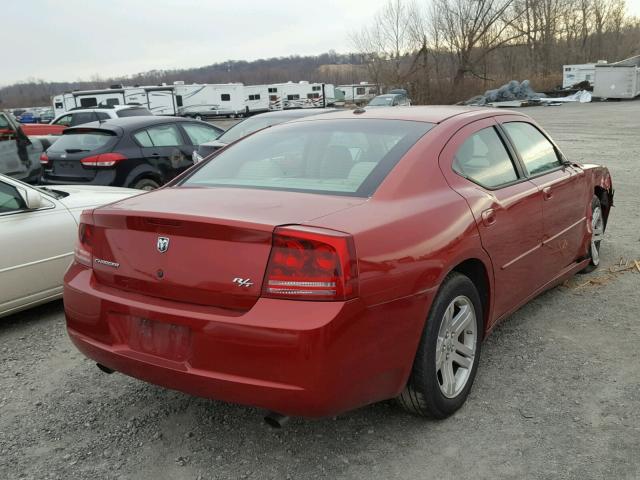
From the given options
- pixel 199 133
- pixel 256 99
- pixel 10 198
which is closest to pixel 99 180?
pixel 199 133

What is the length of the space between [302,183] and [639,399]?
6.93 ft

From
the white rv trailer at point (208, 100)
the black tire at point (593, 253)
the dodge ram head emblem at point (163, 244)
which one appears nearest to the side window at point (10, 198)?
the dodge ram head emblem at point (163, 244)

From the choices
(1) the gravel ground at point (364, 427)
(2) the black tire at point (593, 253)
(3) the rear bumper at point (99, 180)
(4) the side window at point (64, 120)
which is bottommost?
(1) the gravel ground at point (364, 427)

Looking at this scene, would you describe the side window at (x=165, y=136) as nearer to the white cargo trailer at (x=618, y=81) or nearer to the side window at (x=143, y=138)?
the side window at (x=143, y=138)

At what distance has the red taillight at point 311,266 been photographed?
2326mm

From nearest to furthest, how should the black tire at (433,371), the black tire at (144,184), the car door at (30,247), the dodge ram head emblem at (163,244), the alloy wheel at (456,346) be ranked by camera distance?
the dodge ram head emblem at (163,244)
the black tire at (433,371)
the alloy wheel at (456,346)
the car door at (30,247)
the black tire at (144,184)

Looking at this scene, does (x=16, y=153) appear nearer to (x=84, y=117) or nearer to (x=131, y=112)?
(x=84, y=117)

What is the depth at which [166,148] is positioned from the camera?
29.2 feet

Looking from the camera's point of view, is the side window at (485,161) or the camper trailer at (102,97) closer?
the side window at (485,161)

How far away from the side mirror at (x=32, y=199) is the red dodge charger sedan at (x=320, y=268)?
5.89 feet

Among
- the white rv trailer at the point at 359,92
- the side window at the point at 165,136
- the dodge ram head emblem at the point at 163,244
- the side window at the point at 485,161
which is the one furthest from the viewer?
the white rv trailer at the point at 359,92

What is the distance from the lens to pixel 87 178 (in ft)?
26.7

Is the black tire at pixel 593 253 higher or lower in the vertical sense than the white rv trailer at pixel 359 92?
lower

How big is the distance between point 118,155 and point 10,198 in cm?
364
